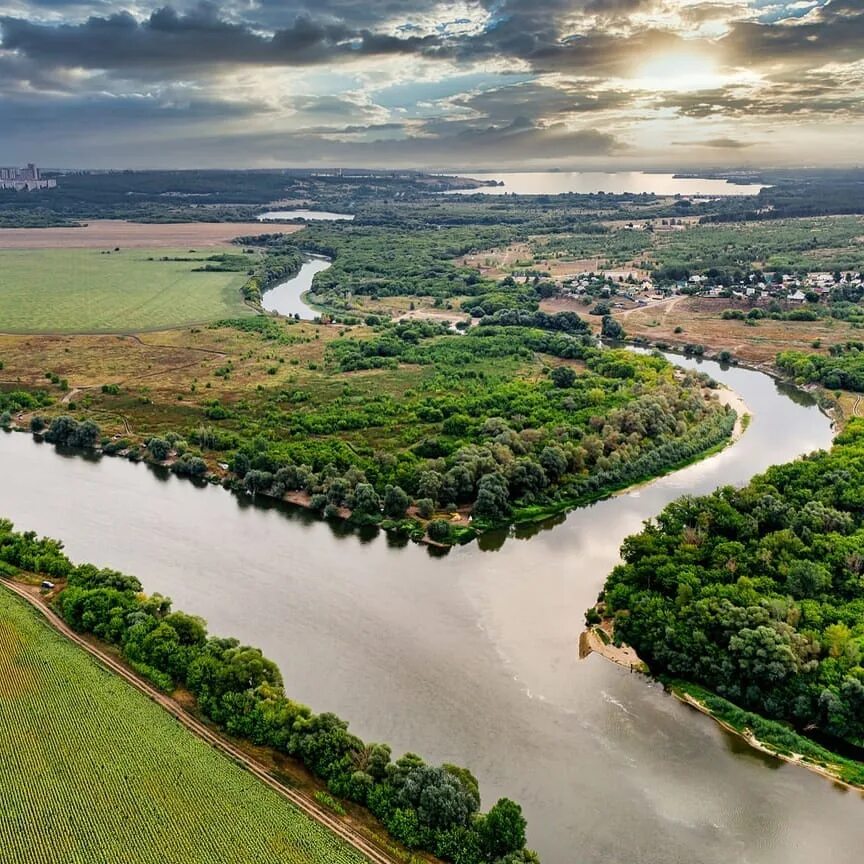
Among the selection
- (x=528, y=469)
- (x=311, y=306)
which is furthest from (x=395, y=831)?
(x=311, y=306)

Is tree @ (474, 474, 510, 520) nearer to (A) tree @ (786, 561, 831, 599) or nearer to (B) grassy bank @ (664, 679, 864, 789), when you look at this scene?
(B) grassy bank @ (664, 679, 864, 789)

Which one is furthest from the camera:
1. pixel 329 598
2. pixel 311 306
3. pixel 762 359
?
pixel 311 306

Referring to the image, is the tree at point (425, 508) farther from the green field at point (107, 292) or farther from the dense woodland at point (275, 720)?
the green field at point (107, 292)

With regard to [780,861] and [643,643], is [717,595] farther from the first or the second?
[780,861]

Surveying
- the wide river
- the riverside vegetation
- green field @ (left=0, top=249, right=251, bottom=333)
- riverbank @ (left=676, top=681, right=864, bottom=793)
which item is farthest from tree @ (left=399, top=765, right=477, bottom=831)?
green field @ (left=0, top=249, right=251, bottom=333)

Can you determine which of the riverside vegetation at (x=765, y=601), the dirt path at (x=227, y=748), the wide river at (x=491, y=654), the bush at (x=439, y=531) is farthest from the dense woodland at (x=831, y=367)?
the dirt path at (x=227, y=748)

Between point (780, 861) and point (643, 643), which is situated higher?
point (643, 643)

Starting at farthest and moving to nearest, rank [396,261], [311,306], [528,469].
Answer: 1. [396,261]
2. [311,306]
3. [528,469]
